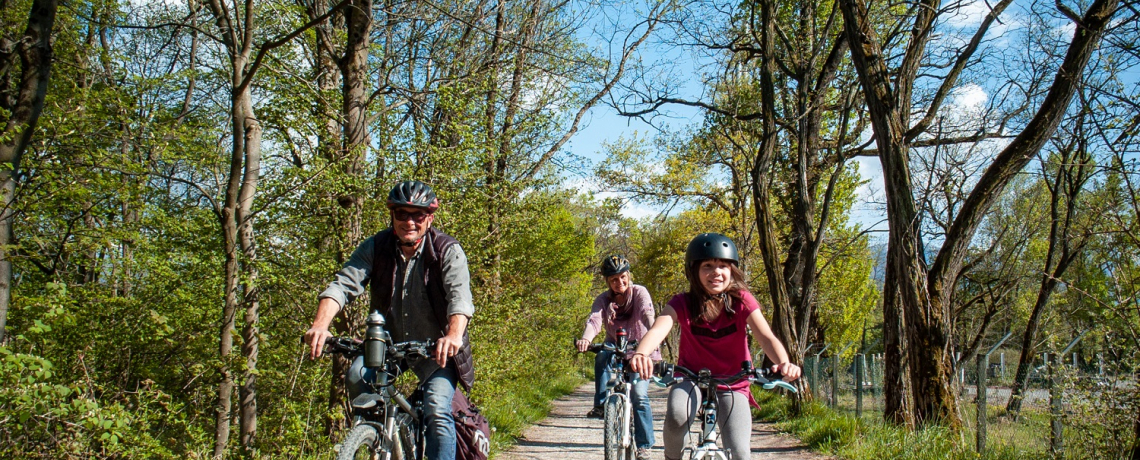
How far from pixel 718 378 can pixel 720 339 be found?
Answer: 25.0 inches

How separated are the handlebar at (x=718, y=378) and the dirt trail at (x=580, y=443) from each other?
14.7ft

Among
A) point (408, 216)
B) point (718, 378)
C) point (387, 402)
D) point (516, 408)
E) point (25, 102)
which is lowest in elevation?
point (516, 408)

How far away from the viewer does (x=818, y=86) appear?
13.3 metres

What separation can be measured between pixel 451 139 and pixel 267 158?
1.94m

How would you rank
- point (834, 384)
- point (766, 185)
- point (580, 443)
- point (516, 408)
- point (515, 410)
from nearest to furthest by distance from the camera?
point (580, 443)
point (515, 410)
point (516, 408)
point (766, 185)
point (834, 384)

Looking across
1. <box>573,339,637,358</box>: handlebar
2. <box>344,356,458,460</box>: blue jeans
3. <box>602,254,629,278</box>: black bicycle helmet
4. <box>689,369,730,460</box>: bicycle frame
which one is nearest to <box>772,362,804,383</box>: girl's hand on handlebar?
<box>689,369,730,460</box>: bicycle frame

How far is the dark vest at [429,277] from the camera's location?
4.05 m

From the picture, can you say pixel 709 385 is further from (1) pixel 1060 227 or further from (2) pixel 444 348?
(1) pixel 1060 227

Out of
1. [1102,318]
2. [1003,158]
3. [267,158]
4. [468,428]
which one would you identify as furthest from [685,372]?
[1102,318]

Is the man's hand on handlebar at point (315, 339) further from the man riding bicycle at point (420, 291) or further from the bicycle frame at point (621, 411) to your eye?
the bicycle frame at point (621, 411)

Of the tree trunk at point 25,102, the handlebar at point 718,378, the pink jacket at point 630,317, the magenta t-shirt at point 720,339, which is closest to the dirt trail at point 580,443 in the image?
the pink jacket at point 630,317

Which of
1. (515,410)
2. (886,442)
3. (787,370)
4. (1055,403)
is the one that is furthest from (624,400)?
(515,410)

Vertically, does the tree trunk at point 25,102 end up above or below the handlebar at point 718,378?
above

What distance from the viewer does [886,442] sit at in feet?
24.0
